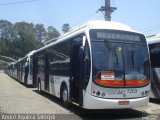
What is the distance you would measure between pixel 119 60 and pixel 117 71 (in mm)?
411

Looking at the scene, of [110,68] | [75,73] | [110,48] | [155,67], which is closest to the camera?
[110,68]

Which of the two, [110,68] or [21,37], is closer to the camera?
[110,68]

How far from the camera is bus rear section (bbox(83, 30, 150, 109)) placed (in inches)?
476

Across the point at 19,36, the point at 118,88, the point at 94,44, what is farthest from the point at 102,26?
the point at 19,36

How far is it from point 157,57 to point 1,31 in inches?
5666

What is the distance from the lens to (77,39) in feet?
45.2

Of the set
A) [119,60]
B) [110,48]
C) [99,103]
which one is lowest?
[99,103]

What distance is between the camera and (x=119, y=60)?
41.0ft

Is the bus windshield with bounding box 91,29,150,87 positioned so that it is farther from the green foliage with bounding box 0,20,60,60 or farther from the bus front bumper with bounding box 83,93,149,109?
the green foliage with bounding box 0,20,60,60

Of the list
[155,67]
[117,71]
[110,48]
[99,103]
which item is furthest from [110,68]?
[155,67]

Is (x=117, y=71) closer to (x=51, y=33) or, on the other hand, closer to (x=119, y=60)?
(x=119, y=60)

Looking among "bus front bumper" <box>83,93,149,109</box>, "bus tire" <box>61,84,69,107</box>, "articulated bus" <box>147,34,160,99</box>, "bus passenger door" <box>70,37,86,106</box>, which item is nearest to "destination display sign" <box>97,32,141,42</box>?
"bus passenger door" <box>70,37,86,106</box>

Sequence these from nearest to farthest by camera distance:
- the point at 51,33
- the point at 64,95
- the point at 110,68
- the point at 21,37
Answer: the point at 110,68, the point at 64,95, the point at 21,37, the point at 51,33

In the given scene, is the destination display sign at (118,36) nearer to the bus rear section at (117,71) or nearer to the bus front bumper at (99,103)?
the bus rear section at (117,71)
